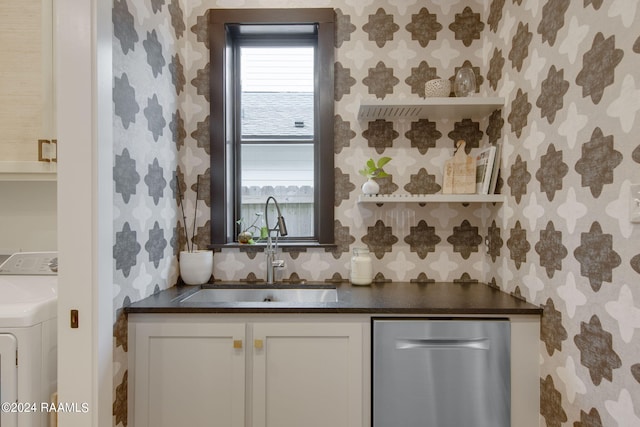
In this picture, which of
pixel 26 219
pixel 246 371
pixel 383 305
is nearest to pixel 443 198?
pixel 383 305

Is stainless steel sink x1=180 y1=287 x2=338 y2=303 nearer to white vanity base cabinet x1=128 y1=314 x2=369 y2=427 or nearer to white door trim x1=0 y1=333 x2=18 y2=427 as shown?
white vanity base cabinet x1=128 y1=314 x2=369 y2=427

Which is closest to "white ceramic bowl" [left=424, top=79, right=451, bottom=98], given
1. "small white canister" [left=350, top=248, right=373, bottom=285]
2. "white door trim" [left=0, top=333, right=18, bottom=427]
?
"small white canister" [left=350, top=248, right=373, bottom=285]

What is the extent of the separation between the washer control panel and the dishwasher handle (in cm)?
167

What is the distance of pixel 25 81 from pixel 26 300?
1004 millimetres

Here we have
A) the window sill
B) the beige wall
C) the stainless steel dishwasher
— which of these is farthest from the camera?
the window sill

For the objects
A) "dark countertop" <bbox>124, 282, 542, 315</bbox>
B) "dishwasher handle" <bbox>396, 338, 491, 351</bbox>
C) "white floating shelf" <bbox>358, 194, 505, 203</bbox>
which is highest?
"white floating shelf" <bbox>358, 194, 505, 203</bbox>

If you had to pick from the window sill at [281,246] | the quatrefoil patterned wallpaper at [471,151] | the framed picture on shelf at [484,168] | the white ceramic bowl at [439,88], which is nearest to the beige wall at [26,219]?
the quatrefoil patterned wallpaper at [471,151]

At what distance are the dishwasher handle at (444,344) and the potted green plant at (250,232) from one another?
1067mm

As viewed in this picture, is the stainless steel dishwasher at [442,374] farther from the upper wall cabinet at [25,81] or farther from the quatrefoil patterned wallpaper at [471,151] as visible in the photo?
the upper wall cabinet at [25,81]

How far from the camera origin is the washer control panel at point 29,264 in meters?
1.62

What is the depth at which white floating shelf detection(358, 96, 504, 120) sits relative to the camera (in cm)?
174

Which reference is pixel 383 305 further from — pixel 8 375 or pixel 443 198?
pixel 8 375

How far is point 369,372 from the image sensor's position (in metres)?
1.41

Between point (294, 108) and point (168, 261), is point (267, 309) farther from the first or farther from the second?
point (294, 108)
